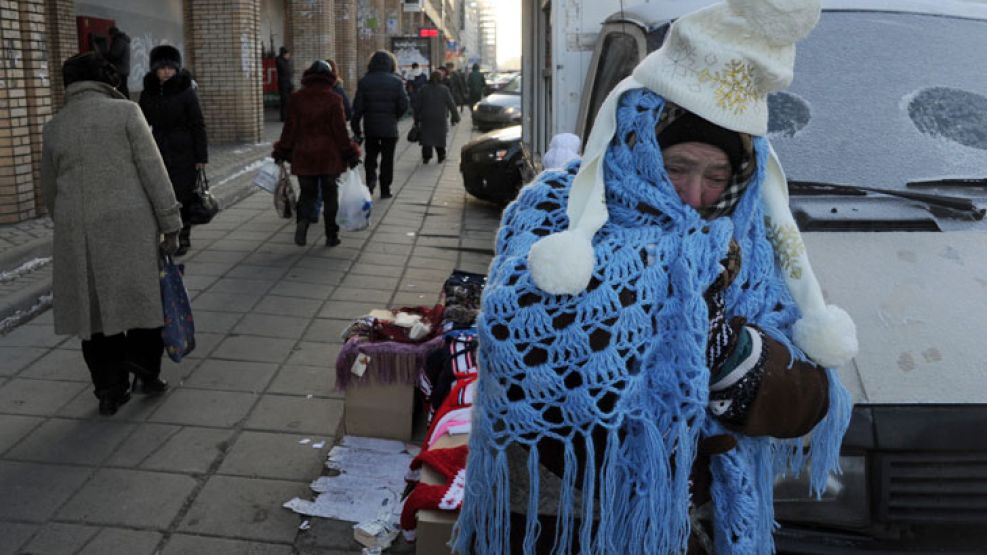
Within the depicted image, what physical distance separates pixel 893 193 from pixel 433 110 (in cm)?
1283

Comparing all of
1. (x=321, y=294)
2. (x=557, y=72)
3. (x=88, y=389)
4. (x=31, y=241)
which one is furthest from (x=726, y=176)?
(x=31, y=241)

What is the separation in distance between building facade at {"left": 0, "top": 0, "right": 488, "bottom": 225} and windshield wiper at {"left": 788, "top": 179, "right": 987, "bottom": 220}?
712 centimetres

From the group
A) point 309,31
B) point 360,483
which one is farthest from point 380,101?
point 309,31

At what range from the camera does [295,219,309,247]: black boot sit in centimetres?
914

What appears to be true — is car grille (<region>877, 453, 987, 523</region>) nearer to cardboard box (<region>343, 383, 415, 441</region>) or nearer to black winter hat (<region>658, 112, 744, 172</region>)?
black winter hat (<region>658, 112, 744, 172</region>)

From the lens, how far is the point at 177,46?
57.6 ft

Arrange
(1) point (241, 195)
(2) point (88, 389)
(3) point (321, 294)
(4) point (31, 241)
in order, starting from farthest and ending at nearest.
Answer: (1) point (241, 195), (4) point (31, 241), (3) point (321, 294), (2) point (88, 389)

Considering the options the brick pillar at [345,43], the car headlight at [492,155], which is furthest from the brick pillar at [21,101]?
the brick pillar at [345,43]

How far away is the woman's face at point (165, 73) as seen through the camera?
299 inches

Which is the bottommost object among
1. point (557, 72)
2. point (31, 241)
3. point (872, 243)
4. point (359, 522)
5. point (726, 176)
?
point (359, 522)

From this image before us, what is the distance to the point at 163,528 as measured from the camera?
12.3ft

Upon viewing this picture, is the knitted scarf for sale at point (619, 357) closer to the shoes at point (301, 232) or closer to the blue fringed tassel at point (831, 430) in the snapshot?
the blue fringed tassel at point (831, 430)

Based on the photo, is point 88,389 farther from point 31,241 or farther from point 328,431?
point 31,241

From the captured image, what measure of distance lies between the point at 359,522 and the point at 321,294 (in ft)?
12.3
